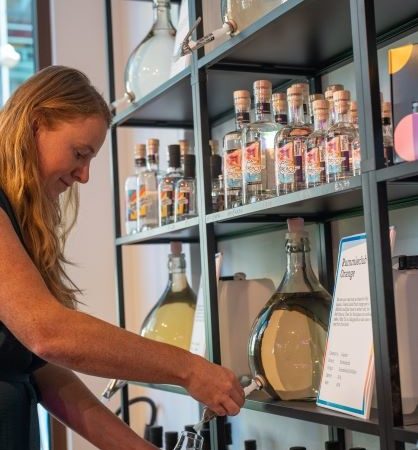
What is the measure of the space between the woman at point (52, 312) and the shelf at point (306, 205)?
0.30m

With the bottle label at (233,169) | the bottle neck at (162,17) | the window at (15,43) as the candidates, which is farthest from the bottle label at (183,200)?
the window at (15,43)

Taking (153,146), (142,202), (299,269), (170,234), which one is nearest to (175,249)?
(170,234)

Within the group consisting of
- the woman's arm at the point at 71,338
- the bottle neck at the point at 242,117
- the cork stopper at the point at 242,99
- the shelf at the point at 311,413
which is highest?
the cork stopper at the point at 242,99

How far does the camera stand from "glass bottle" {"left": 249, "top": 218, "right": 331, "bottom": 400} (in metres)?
1.51

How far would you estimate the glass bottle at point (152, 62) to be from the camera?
219 cm

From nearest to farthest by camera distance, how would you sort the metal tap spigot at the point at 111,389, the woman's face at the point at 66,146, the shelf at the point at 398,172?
1. the shelf at the point at 398,172
2. the woman's face at the point at 66,146
3. the metal tap spigot at the point at 111,389

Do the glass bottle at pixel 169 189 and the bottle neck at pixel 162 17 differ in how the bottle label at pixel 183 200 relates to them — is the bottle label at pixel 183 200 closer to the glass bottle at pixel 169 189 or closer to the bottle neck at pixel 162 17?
the glass bottle at pixel 169 189

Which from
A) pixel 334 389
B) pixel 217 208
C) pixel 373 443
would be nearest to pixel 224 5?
pixel 217 208

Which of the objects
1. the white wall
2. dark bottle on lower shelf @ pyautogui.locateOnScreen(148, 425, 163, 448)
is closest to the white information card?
dark bottle on lower shelf @ pyautogui.locateOnScreen(148, 425, 163, 448)

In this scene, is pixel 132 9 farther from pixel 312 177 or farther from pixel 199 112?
pixel 312 177

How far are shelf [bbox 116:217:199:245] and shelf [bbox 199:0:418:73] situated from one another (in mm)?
354

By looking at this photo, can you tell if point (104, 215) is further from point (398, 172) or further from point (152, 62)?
point (398, 172)

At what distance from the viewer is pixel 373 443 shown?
1689 mm

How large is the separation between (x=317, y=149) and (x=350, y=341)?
334mm
